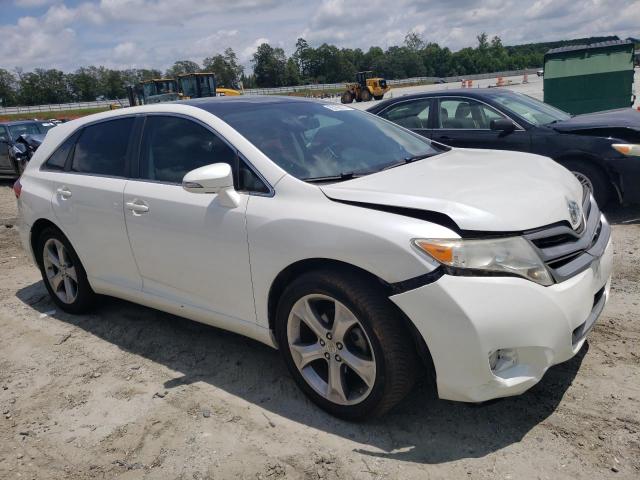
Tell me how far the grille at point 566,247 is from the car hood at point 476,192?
0.06 meters

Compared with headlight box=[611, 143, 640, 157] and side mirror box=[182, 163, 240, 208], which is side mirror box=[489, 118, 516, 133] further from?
side mirror box=[182, 163, 240, 208]

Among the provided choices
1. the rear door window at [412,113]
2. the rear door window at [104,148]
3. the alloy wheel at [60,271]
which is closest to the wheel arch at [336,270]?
the rear door window at [104,148]

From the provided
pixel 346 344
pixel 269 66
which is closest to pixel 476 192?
pixel 346 344

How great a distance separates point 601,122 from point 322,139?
4466 millimetres

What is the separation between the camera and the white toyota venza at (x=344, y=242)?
2475 mm

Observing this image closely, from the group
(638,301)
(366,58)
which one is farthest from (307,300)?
(366,58)

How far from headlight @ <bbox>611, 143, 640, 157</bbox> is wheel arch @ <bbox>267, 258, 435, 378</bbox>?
183 inches

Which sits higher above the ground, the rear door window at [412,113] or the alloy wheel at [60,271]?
the rear door window at [412,113]

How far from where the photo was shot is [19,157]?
12750 mm

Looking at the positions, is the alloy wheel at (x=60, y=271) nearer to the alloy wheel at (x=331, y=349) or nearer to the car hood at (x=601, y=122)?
the alloy wheel at (x=331, y=349)

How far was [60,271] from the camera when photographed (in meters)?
4.67

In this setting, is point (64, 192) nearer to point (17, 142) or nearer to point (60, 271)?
point (60, 271)

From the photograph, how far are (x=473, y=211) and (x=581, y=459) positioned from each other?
1.23 meters

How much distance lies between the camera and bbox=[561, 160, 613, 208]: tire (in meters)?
6.26
